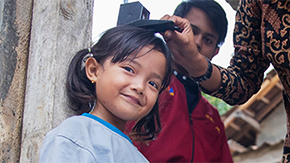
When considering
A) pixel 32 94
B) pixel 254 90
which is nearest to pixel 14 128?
pixel 32 94

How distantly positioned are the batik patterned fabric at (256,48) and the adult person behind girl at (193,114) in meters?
0.30

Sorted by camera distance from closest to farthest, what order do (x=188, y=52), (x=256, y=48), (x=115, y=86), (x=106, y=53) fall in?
(x=115, y=86) → (x=106, y=53) → (x=188, y=52) → (x=256, y=48)

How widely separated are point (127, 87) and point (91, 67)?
209 mm

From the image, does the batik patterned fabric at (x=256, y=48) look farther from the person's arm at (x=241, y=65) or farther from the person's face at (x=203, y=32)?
the person's face at (x=203, y=32)

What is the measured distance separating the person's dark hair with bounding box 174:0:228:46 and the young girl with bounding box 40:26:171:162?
3.19 ft

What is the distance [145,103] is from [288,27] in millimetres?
707

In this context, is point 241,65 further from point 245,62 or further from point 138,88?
point 138,88

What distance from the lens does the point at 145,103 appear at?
1293 mm

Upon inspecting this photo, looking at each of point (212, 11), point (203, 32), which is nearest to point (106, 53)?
point (203, 32)

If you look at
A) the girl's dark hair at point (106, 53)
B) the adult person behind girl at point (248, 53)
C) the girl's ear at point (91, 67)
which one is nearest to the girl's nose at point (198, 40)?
the adult person behind girl at point (248, 53)

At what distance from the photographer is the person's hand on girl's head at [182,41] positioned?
1.41 metres

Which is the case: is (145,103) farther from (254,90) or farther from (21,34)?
(254,90)

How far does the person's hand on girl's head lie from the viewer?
4.62ft

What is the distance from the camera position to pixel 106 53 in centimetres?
134
